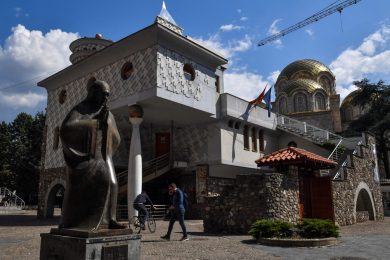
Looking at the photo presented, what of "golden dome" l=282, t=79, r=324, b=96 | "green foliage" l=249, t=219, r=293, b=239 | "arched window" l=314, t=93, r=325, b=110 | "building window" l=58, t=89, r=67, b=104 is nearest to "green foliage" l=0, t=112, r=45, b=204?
"building window" l=58, t=89, r=67, b=104

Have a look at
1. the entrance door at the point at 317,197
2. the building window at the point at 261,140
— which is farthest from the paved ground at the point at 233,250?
the building window at the point at 261,140

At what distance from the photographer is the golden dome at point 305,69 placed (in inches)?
1815

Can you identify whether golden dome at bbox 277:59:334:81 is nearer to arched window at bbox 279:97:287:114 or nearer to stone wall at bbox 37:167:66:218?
arched window at bbox 279:97:287:114

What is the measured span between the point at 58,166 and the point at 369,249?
19.4m

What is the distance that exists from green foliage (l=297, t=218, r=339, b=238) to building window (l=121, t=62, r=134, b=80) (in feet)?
40.2

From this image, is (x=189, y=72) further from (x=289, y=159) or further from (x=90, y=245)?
(x=90, y=245)

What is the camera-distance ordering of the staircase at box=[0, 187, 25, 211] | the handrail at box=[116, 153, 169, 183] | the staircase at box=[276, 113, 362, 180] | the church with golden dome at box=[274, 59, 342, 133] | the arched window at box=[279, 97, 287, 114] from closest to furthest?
the handrail at box=[116, 153, 169, 183], the staircase at box=[276, 113, 362, 180], the staircase at box=[0, 187, 25, 211], the church with golden dome at box=[274, 59, 342, 133], the arched window at box=[279, 97, 287, 114]

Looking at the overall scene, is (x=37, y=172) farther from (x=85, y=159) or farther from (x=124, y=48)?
(x=85, y=159)

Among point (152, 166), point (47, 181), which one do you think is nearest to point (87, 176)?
point (152, 166)

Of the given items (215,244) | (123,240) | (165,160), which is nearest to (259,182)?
(215,244)

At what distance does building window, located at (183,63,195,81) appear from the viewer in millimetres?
19531

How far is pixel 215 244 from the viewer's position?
389 inches

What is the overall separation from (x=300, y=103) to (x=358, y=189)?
25665mm

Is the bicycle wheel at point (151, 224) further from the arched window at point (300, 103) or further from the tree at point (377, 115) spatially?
the arched window at point (300, 103)
